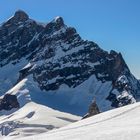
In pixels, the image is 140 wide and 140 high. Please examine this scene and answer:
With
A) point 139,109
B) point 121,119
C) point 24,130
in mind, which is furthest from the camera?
point 24,130

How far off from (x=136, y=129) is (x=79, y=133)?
3.95 m

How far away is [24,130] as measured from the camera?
176 meters

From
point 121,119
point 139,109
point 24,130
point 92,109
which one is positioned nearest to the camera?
point 121,119

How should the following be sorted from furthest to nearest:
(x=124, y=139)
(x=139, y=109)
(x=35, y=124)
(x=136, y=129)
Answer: (x=35, y=124)
(x=139, y=109)
(x=136, y=129)
(x=124, y=139)

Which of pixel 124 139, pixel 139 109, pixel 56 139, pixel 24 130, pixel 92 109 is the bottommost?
pixel 124 139

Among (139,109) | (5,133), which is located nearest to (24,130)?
(5,133)

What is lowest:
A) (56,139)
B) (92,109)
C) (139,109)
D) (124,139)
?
(124,139)

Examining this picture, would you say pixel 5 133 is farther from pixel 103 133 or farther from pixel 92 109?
pixel 103 133

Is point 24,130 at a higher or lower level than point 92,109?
higher

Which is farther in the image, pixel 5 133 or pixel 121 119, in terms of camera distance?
pixel 5 133

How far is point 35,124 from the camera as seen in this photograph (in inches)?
7510

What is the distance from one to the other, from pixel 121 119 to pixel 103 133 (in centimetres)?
674

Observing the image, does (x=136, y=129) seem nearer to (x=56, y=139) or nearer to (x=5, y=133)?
(x=56, y=139)

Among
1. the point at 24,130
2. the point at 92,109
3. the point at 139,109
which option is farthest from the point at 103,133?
the point at 24,130
